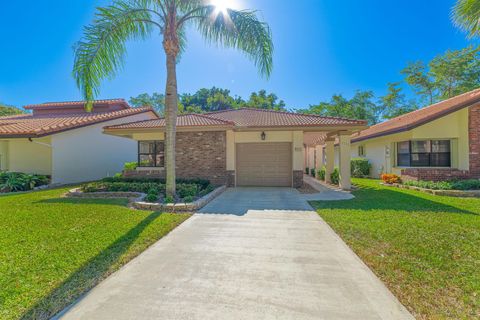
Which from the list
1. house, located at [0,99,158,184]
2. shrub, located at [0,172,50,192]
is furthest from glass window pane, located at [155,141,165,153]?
shrub, located at [0,172,50,192]

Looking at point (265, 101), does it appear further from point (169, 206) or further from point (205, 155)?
point (169, 206)

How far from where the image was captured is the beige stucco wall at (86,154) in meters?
12.8

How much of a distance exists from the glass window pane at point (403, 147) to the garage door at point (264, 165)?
7.19m

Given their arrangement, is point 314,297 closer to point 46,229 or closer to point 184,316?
point 184,316

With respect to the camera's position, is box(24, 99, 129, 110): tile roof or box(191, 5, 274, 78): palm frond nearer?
box(191, 5, 274, 78): palm frond

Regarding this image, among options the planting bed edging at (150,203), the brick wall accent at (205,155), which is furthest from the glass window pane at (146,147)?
the planting bed edging at (150,203)

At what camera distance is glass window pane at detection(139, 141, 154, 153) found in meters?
12.6

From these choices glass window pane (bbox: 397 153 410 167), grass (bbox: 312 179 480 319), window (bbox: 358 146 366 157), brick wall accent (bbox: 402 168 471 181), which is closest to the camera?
grass (bbox: 312 179 480 319)

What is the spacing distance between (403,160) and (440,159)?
164cm

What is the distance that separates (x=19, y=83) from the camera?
19.0 metres

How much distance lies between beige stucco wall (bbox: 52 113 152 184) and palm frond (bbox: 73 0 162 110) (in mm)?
7390

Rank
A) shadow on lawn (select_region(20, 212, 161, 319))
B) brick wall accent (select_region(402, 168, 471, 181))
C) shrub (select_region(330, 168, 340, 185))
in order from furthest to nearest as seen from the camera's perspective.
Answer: shrub (select_region(330, 168, 340, 185))
brick wall accent (select_region(402, 168, 471, 181))
shadow on lawn (select_region(20, 212, 161, 319))

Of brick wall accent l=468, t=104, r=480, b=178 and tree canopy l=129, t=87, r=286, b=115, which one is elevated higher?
tree canopy l=129, t=87, r=286, b=115

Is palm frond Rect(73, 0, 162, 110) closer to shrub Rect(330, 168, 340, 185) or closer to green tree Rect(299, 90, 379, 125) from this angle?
shrub Rect(330, 168, 340, 185)
